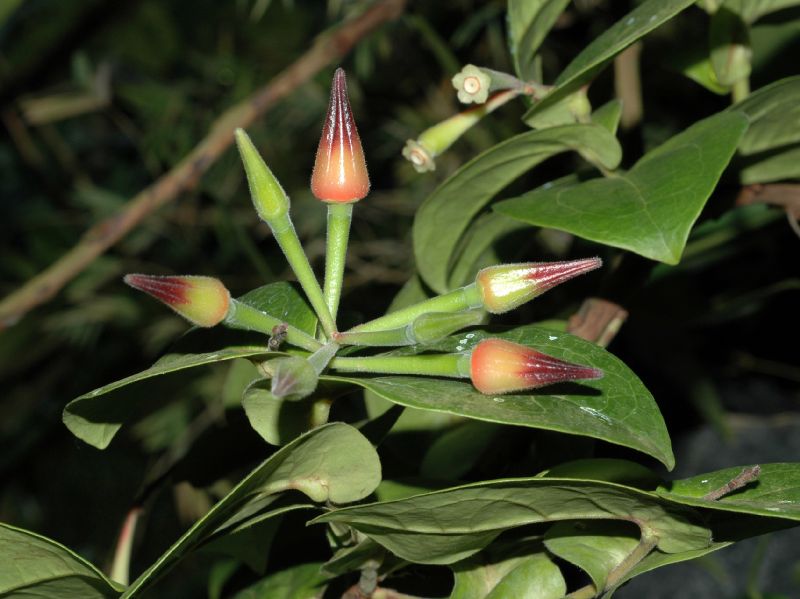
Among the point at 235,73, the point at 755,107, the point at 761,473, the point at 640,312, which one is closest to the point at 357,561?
the point at 761,473

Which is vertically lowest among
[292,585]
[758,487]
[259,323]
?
[292,585]

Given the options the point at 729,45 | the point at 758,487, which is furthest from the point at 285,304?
the point at 729,45

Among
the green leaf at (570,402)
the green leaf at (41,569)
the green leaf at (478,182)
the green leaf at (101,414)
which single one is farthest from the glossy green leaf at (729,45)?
the green leaf at (41,569)

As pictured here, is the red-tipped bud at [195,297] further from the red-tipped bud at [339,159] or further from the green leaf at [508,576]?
the green leaf at [508,576]

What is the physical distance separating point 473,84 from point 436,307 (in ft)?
0.78

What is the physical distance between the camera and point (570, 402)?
1.82 ft

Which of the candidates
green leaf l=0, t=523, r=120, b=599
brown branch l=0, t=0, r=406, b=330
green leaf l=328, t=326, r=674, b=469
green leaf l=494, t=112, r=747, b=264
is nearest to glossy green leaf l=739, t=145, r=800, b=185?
green leaf l=494, t=112, r=747, b=264

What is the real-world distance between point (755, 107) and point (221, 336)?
39cm

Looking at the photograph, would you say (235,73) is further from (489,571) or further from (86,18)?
(489,571)

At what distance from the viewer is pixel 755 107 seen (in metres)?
0.71

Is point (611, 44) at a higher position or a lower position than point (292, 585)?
higher

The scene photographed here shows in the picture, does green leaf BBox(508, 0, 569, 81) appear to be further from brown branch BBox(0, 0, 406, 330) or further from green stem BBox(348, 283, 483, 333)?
brown branch BBox(0, 0, 406, 330)

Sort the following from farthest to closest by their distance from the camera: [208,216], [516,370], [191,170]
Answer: [208,216] → [191,170] → [516,370]

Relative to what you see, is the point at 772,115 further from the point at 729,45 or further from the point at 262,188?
the point at 262,188
